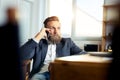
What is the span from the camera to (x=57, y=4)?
4.20 metres

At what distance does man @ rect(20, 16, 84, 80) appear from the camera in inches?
74.6

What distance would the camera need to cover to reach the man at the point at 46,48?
74.6 inches

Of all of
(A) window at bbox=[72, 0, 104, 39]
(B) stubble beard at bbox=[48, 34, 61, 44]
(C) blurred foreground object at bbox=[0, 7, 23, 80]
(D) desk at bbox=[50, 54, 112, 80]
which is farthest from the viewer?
(A) window at bbox=[72, 0, 104, 39]

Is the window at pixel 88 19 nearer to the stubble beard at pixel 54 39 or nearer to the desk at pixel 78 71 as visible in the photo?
the stubble beard at pixel 54 39

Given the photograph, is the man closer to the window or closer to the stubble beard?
the stubble beard

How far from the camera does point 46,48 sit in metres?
2.10

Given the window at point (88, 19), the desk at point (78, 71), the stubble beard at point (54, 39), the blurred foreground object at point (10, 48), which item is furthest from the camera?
the window at point (88, 19)

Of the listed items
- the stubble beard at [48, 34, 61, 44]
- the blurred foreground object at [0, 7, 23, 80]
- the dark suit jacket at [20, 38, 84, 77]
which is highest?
the blurred foreground object at [0, 7, 23, 80]

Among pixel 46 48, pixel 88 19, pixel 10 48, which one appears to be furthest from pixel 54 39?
pixel 88 19

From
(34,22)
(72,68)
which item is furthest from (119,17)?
(34,22)

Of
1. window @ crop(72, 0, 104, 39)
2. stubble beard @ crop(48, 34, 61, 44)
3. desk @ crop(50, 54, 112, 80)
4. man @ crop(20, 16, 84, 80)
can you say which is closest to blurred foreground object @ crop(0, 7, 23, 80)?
desk @ crop(50, 54, 112, 80)

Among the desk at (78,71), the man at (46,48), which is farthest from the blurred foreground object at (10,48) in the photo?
the man at (46,48)

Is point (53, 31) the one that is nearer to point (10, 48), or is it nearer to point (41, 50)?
point (41, 50)

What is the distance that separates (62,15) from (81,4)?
1.33 feet
